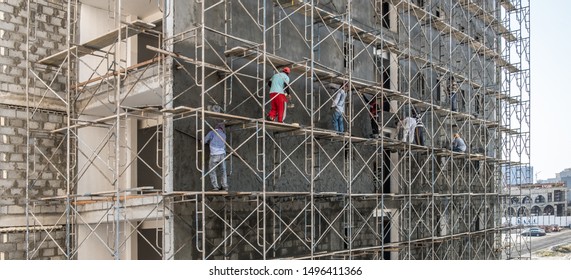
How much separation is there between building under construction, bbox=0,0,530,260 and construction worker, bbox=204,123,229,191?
0.25 metres

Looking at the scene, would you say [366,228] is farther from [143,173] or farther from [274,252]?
[143,173]

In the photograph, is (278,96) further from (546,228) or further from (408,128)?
(546,228)

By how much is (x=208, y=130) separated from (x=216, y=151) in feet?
2.54

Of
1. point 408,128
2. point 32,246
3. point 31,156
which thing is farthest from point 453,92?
point 32,246

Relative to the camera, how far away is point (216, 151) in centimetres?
1184

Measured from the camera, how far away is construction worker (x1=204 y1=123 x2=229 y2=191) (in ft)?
38.9

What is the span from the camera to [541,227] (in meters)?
63.1

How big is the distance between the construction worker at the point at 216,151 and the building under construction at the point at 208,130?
0.25 meters

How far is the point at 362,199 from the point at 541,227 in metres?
53.8

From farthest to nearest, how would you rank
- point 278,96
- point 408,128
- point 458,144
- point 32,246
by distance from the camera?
point 458,144, point 408,128, point 32,246, point 278,96

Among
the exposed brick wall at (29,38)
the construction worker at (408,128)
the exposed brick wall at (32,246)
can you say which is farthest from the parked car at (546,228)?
the exposed brick wall at (29,38)

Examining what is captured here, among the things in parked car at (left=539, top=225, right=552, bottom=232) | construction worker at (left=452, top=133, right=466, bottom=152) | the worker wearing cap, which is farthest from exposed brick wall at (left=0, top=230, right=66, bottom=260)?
parked car at (left=539, top=225, right=552, bottom=232)

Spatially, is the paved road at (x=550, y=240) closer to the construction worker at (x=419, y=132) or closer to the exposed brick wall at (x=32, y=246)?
the construction worker at (x=419, y=132)

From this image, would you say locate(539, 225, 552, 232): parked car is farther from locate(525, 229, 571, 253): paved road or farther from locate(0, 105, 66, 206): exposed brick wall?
locate(0, 105, 66, 206): exposed brick wall
